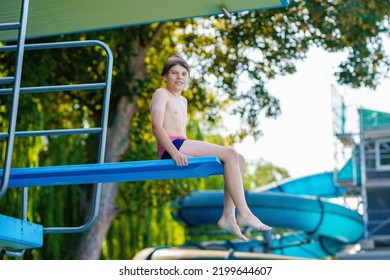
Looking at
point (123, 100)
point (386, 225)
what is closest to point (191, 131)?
point (123, 100)

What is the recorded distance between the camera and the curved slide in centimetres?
1579

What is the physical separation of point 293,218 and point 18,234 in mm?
12387

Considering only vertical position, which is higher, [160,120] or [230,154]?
[160,120]

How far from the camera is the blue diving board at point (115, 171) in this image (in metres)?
3.72

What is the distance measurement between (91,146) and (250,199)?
11.8 feet

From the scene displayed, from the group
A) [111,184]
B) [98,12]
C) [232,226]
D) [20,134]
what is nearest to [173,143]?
[232,226]

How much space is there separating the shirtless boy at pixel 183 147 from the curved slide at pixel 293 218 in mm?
11421

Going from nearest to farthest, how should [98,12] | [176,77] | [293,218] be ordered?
[176,77] → [98,12] → [293,218]

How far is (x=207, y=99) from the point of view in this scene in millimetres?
13438

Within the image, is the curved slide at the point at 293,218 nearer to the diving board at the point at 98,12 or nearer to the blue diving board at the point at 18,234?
the diving board at the point at 98,12

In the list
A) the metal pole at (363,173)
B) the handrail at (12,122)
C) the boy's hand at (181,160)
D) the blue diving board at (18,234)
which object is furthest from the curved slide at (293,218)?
the handrail at (12,122)

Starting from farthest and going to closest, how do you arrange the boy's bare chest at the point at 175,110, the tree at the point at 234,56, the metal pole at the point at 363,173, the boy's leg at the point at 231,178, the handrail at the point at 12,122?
the metal pole at the point at 363,173, the tree at the point at 234,56, the boy's bare chest at the point at 175,110, the boy's leg at the point at 231,178, the handrail at the point at 12,122

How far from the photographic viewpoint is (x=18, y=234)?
414 centimetres

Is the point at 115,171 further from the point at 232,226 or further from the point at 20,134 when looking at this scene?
the point at 20,134
